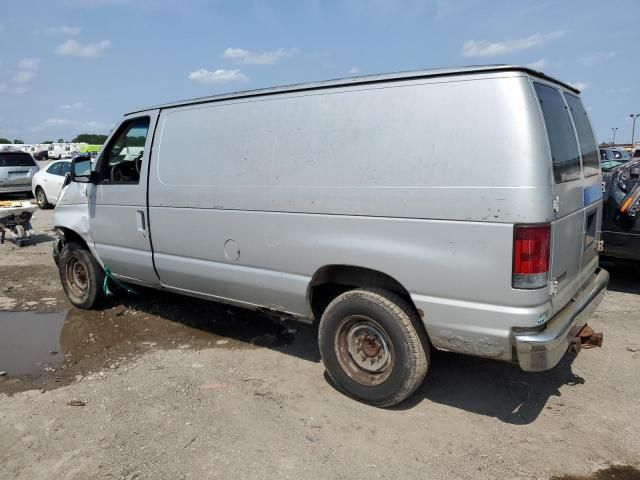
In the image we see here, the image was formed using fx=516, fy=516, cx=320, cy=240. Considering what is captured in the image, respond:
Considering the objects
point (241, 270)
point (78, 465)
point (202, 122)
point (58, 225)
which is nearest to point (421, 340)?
point (241, 270)

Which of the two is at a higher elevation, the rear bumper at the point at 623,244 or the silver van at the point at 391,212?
the silver van at the point at 391,212

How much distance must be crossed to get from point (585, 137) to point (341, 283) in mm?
2188

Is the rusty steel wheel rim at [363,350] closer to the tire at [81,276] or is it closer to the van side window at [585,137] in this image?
the van side window at [585,137]

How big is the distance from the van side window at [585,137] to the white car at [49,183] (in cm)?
1429

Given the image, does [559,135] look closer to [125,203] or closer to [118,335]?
[125,203]

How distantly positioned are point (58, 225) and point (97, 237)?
0.78m

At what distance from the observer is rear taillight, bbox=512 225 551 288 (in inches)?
114

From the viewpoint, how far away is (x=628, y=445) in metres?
3.21

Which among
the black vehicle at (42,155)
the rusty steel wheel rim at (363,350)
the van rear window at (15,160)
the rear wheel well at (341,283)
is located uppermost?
the black vehicle at (42,155)

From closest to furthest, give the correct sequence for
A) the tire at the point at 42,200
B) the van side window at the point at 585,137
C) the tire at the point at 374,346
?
the tire at the point at 374,346
the van side window at the point at 585,137
the tire at the point at 42,200

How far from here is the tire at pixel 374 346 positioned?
135 inches

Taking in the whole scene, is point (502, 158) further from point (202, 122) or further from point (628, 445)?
point (202, 122)

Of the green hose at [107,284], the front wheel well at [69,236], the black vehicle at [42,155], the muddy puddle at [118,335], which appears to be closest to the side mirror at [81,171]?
the front wheel well at [69,236]

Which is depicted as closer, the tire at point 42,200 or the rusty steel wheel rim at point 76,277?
the rusty steel wheel rim at point 76,277
